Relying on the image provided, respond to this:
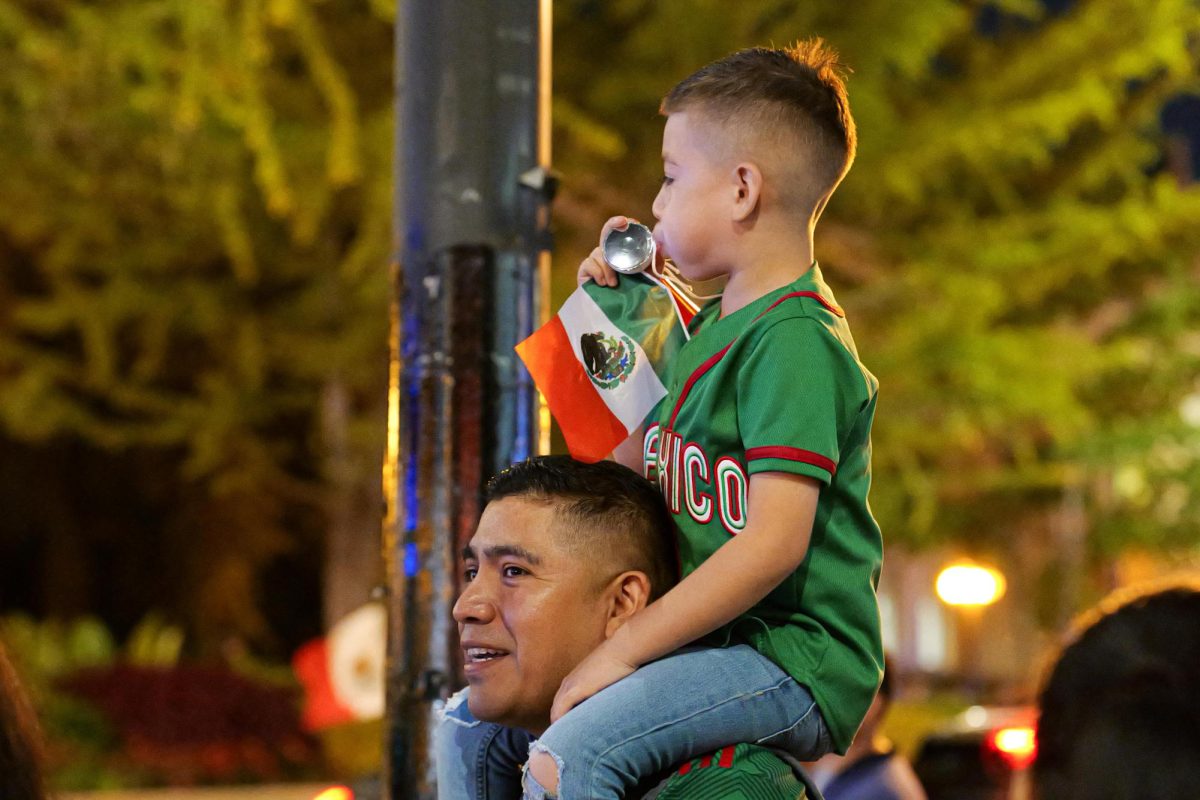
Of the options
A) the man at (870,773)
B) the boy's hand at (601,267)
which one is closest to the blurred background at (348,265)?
the man at (870,773)

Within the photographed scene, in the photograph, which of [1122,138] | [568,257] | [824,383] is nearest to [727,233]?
[824,383]

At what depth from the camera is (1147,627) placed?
1.69m

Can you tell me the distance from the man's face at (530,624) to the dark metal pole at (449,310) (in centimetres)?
80

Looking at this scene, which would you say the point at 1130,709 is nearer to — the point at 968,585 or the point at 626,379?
the point at 626,379

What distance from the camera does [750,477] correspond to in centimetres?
225

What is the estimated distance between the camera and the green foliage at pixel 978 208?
→ 46.9 ft

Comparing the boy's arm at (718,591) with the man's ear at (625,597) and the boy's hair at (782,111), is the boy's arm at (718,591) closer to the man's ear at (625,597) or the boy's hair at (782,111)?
the man's ear at (625,597)

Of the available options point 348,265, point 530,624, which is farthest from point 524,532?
point 348,265

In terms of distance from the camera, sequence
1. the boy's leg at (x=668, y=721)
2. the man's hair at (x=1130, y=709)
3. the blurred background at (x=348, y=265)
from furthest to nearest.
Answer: the blurred background at (x=348, y=265)
the boy's leg at (x=668, y=721)
the man's hair at (x=1130, y=709)

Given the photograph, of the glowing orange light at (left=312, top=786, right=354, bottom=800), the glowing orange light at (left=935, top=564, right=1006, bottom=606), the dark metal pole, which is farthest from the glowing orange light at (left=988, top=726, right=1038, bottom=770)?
the glowing orange light at (left=935, top=564, right=1006, bottom=606)

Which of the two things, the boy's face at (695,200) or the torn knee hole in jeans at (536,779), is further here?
the boy's face at (695,200)

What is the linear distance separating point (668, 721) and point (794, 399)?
489 mm

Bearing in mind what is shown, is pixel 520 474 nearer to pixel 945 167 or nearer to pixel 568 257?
pixel 568 257

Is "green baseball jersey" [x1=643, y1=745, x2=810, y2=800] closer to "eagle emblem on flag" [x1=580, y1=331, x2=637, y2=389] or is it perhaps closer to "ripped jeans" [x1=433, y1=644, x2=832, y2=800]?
"ripped jeans" [x1=433, y1=644, x2=832, y2=800]
